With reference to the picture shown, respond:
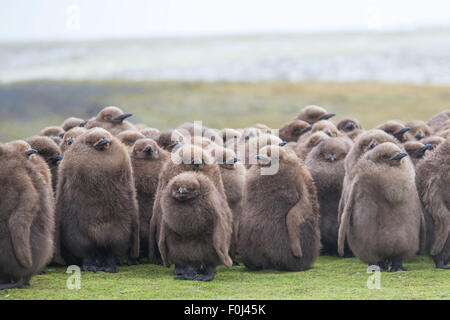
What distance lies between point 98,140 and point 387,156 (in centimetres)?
334

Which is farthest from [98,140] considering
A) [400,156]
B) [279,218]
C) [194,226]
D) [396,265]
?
[396,265]

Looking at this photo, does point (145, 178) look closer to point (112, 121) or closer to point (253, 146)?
point (253, 146)

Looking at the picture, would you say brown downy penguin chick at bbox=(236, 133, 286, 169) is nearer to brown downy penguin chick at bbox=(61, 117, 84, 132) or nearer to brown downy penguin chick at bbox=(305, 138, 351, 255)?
brown downy penguin chick at bbox=(305, 138, 351, 255)

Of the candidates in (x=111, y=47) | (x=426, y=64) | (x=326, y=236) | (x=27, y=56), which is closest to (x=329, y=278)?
(x=326, y=236)

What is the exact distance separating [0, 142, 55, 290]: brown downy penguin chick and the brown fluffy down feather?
1256mm

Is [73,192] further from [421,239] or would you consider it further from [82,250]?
[421,239]

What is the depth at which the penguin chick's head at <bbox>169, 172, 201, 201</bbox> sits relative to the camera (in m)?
7.61

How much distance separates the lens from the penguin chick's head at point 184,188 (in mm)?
7609

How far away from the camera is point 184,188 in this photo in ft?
24.9

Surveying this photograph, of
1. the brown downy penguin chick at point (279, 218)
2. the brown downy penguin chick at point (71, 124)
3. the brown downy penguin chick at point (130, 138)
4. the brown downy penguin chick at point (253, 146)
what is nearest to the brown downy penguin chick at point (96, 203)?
the brown downy penguin chick at point (279, 218)

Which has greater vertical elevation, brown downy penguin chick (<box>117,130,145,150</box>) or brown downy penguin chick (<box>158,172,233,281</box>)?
brown downy penguin chick (<box>117,130,145,150</box>)

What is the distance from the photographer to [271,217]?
331 inches

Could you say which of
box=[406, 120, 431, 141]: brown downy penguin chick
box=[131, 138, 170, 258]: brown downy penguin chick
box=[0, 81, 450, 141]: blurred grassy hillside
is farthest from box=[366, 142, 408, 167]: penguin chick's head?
box=[0, 81, 450, 141]: blurred grassy hillside
